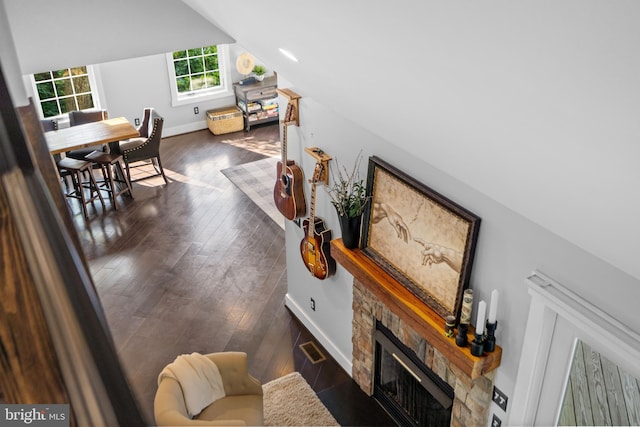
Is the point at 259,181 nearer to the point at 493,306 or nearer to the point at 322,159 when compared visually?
the point at 322,159

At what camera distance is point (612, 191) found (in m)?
1.27

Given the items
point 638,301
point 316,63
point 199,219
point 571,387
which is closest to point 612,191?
point 638,301

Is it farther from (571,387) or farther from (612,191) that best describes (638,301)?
(612,191)

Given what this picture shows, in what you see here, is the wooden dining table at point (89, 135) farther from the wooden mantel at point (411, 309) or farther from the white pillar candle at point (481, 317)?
the white pillar candle at point (481, 317)

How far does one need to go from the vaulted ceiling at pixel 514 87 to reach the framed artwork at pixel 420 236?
0.70m

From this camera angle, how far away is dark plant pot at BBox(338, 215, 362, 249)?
379 centimetres

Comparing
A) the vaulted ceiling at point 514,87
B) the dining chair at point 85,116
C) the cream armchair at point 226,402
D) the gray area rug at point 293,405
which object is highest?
the vaulted ceiling at point 514,87

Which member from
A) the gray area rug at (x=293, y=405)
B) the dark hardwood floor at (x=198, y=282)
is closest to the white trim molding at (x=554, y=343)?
the dark hardwood floor at (x=198, y=282)

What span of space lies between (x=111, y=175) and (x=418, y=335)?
5.03 m

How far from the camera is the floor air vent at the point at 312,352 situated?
492 cm

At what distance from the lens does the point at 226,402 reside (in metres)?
4.09

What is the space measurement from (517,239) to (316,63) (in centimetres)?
122

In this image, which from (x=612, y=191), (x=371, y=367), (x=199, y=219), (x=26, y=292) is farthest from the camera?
(x=199, y=219)

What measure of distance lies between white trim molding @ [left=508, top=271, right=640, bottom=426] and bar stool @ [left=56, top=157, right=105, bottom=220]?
5.71 meters
